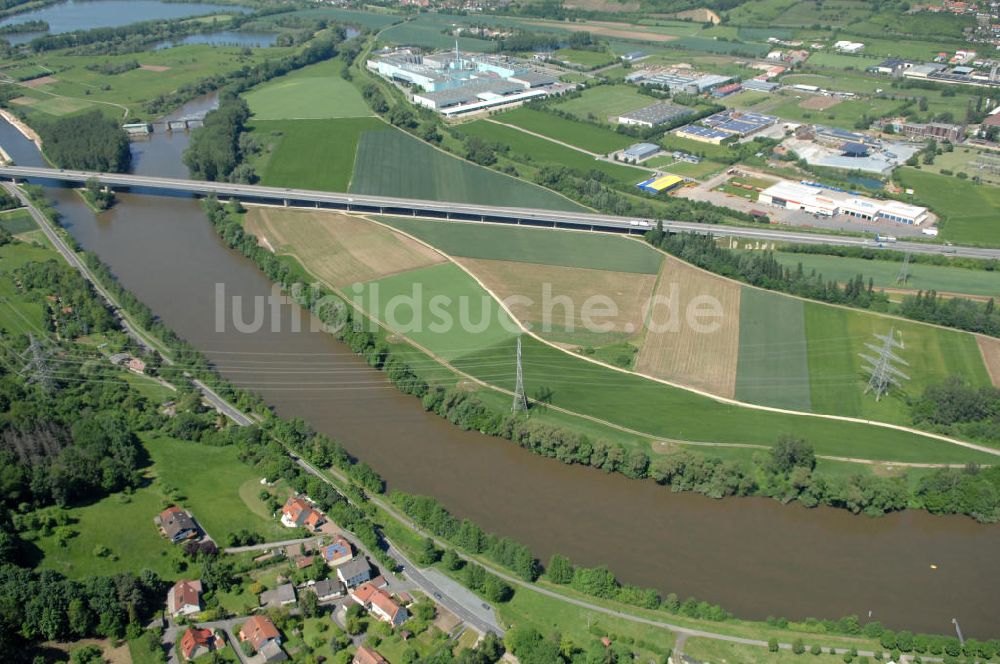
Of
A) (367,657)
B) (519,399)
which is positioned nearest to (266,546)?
(367,657)

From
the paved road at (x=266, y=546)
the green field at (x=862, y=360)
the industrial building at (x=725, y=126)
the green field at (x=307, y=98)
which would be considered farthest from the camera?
the green field at (x=307, y=98)

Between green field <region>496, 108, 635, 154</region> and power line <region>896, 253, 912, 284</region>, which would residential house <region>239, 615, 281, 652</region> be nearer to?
power line <region>896, 253, 912, 284</region>

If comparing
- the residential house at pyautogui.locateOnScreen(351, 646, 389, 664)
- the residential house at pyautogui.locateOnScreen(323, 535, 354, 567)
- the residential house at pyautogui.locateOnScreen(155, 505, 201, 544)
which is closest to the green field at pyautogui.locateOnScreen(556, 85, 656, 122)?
the residential house at pyautogui.locateOnScreen(323, 535, 354, 567)

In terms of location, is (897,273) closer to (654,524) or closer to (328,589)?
(654,524)

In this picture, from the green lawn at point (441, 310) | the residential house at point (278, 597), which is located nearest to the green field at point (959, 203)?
the green lawn at point (441, 310)

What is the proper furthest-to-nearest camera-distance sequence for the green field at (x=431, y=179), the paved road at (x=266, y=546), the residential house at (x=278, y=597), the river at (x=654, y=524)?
1. the green field at (x=431, y=179)
2. the paved road at (x=266, y=546)
3. the river at (x=654, y=524)
4. the residential house at (x=278, y=597)

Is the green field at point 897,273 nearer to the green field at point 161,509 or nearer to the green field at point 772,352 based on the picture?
the green field at point 772,352
